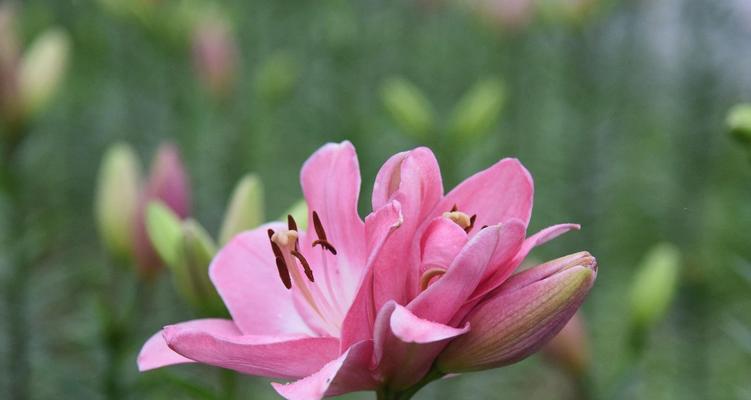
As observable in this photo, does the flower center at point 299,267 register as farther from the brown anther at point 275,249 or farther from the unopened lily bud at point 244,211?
the unopened lily bud at point 244,211

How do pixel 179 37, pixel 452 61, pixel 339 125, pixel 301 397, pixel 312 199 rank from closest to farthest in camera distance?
pixel 301 397, pixel 312 199, pixel 179 37, pixel 339 125, pixel 452 61

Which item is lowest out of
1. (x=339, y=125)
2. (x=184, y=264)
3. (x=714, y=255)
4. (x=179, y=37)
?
(x=714, y=255)

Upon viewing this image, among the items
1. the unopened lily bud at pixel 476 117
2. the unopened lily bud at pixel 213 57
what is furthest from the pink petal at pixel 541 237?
the unopened lily bud at pixel 213 57

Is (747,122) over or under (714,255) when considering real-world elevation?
over

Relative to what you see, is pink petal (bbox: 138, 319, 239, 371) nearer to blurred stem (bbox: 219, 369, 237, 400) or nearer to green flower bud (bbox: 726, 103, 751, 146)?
blurred stem (bbox: 219, 369, 237, 400)

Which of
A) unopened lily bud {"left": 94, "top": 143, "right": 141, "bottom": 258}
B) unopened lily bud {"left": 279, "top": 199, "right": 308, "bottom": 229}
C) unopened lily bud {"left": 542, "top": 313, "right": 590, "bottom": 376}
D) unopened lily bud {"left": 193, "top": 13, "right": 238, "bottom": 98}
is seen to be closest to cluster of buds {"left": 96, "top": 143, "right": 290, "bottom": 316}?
unopened lily bud {"left": 94, "top": 143, "right": 141, "bottom": 258}

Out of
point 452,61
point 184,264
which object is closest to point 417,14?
point 452,61

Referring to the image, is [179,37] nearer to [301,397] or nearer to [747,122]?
[747,122]
